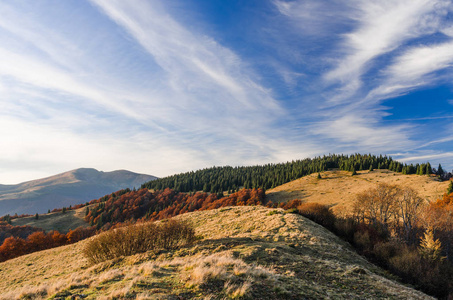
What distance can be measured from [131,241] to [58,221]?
13240 centimetres

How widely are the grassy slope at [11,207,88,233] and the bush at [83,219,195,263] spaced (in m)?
118

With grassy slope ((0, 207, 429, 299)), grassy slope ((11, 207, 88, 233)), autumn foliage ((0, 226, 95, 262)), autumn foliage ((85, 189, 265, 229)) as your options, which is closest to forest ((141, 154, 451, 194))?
autumn foliage ((85, 189, 265, 229))

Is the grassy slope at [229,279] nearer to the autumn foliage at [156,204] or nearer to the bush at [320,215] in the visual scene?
the bush at [320,215]

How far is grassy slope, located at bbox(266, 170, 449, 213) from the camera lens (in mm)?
74500

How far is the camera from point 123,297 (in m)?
8.66

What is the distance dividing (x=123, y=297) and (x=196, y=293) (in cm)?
307

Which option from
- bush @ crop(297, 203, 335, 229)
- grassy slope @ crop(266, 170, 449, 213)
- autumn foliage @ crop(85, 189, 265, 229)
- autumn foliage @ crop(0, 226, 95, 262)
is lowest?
autumn foliage @ crop(0, 226, 95, 262)

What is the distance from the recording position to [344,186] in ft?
335

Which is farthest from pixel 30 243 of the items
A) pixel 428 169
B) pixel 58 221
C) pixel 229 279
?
pixel 428 169

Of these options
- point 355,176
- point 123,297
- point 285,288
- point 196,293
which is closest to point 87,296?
point 123,297

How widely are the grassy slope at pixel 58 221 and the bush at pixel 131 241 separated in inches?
4627

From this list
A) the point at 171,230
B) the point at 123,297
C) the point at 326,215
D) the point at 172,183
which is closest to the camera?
the point at 123,297

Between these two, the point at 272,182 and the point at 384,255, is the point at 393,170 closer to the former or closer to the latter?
the point at 272,182

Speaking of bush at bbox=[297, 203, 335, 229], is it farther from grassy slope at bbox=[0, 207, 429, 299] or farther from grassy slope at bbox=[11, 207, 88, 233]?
grassy slope at bbox=[11, 207, 88, 233]
